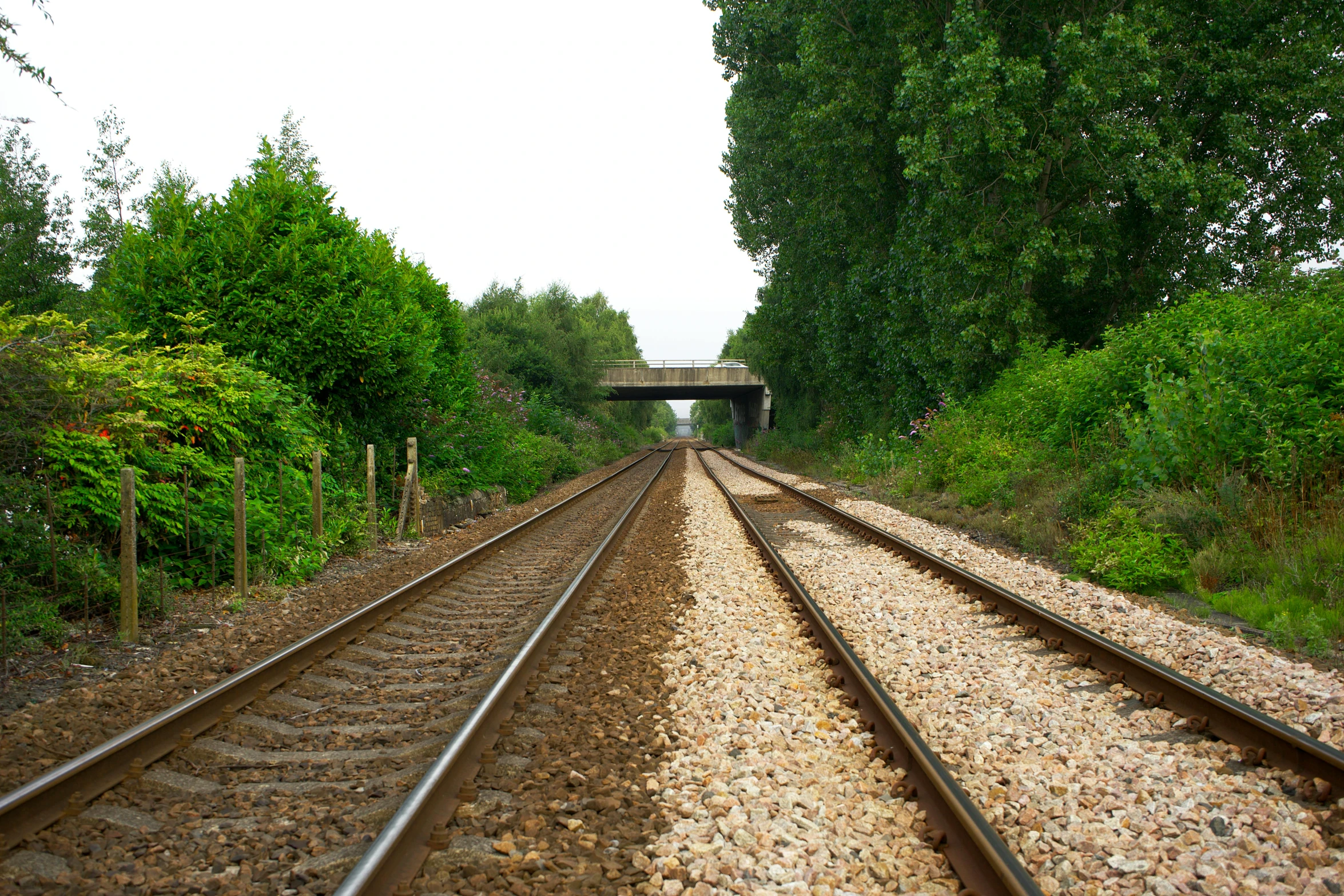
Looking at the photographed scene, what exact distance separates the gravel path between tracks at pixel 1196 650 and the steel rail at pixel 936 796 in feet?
6.98

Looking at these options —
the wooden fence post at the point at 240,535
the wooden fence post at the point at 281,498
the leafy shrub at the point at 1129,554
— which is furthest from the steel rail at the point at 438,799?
the leafy shrub at the point at 1129,554

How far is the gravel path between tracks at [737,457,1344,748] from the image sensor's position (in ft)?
13.5

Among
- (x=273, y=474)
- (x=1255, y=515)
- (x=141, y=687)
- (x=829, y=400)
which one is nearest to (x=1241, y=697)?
(x=1255, y=515)

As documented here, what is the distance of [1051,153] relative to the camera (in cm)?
1549

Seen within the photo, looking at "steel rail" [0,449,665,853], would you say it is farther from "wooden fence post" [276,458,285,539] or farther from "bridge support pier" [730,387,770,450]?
"bridge support pier" [730,387,770,450]

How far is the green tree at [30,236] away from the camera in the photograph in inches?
1236

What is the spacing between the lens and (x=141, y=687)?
4.71 meters

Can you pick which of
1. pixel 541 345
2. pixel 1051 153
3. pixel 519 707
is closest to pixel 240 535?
pixel 519 707

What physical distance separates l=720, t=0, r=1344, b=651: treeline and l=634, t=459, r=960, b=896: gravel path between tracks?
3.58 metres

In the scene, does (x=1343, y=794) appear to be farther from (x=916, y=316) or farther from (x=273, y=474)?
(x=916, y=316)

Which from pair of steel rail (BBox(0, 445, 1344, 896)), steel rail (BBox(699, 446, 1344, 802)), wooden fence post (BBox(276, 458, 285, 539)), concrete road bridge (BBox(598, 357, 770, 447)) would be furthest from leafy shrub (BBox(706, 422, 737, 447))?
pair of steel rail (BBox(0, 445, 1344, 896))

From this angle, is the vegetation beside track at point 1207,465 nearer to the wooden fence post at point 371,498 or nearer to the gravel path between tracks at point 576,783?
the gravel path between tracks at point 576,783

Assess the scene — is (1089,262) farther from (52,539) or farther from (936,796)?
(52,539)

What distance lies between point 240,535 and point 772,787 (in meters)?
5.93
